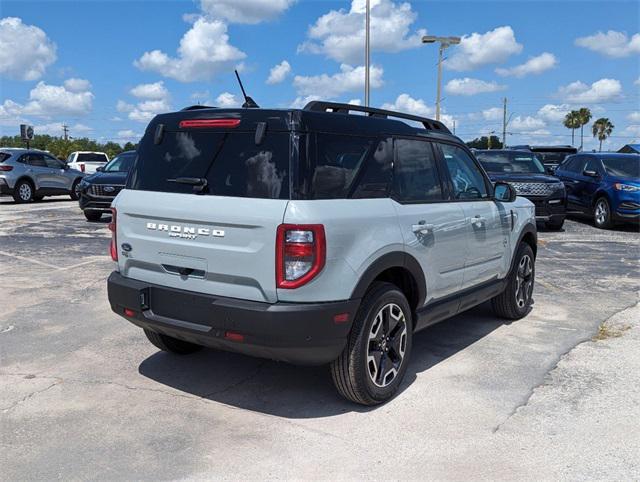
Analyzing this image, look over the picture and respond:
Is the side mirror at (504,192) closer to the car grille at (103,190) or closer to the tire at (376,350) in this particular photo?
the tire at (376,350)

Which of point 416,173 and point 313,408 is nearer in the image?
point 313,408

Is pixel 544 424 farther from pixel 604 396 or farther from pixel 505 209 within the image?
pixel 505 209

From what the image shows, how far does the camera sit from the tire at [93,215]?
13961 mm

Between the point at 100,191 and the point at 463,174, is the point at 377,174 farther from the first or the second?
the point at 100,191

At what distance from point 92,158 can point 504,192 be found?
28493mm

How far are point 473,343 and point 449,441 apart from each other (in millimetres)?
2013

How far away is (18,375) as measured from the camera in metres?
4.48

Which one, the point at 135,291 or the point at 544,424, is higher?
the point at 135,291

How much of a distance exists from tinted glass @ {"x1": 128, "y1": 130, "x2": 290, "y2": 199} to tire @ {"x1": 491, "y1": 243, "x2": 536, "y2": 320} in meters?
3.19

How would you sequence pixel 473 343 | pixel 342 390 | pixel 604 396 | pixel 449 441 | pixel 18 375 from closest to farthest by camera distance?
pixel 449 441 → pixel 342 390 → pixel 604 396 → pixel 18 375 → pixel 473 343

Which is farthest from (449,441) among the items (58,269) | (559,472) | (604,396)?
(58,269)

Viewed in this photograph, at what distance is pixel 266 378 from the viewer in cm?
→ 448

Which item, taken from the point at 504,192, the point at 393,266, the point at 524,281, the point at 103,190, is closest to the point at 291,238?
the point at 393,266

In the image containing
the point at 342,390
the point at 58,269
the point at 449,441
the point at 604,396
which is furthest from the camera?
the point at 58,269
